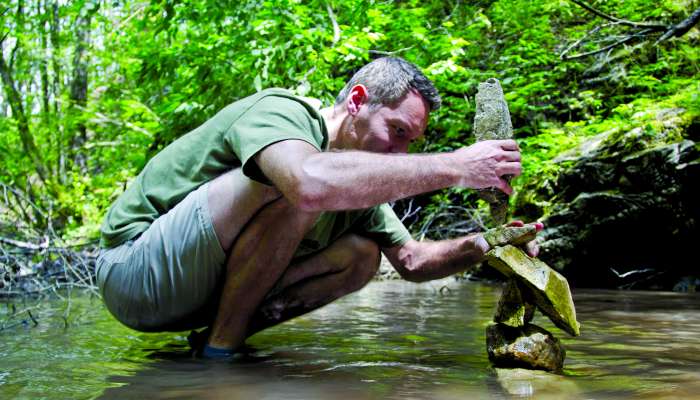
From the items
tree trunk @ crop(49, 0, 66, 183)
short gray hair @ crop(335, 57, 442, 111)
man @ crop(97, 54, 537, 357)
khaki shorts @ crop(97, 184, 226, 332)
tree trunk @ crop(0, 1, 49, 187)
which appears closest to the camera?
man @ crop(97, 54, 537, 357)

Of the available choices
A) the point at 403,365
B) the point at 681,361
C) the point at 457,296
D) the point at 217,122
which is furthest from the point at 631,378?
the point at 457,296

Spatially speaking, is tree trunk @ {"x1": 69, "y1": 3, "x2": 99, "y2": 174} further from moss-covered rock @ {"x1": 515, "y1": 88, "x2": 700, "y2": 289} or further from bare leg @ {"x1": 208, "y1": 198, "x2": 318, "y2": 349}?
bare leg @ {"x1": 208, "y1": 198, "x2": 318, "y2": 349}

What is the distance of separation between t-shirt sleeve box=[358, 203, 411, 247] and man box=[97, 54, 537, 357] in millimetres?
110

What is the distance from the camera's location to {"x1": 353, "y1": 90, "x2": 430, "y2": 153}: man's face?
2.52 metres

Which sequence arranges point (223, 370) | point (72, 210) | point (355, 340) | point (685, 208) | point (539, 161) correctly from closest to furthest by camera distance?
point (223, 370), point (355, 340), point (685, 208), point (539, 161), point (72, 210)

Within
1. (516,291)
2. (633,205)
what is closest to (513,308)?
(516,291)

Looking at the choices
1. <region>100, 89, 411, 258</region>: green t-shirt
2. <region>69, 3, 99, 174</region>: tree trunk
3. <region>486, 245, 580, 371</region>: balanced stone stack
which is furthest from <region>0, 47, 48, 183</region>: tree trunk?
<region>486, 245, 580, 371</region>: balanced stone stack

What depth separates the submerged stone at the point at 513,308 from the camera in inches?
91.3

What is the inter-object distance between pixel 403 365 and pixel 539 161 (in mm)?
5206

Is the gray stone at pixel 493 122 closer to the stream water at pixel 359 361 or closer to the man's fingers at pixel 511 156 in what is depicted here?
the man's fingers at pixel 511 156

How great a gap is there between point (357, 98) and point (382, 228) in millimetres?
689

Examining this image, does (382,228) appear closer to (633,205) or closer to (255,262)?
(255,262)

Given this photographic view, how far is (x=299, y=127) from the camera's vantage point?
7.06 feet

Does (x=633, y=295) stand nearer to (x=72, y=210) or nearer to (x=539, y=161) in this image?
(x=539, y=161)
